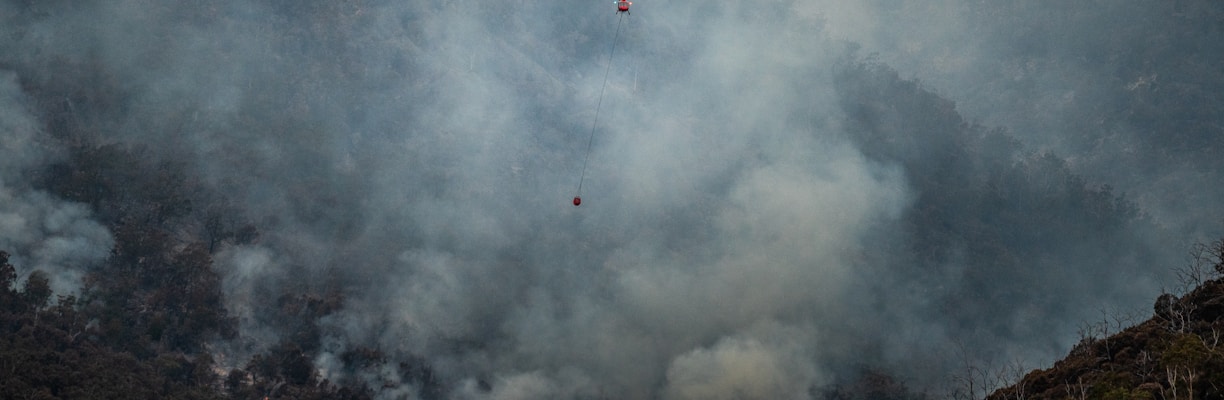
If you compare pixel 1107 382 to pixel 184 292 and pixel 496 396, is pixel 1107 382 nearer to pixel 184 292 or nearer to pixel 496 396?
pixel 496 396

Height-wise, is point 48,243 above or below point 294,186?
below

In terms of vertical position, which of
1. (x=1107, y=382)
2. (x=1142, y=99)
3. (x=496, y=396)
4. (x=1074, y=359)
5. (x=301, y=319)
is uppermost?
(x=1142, y=99)

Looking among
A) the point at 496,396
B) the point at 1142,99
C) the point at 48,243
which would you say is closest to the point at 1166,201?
the point at 1142,99

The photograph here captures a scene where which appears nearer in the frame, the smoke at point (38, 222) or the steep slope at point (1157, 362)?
the steep slope at point (1157, 362)

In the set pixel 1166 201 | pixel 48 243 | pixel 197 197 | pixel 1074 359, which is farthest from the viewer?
pixel 1166 201

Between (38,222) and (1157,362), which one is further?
(38,222)

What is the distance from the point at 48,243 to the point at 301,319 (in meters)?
24.4

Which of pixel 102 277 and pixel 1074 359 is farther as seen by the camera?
pixel 102 277

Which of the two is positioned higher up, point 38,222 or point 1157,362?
point 38,222

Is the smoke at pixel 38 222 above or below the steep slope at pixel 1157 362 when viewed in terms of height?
above

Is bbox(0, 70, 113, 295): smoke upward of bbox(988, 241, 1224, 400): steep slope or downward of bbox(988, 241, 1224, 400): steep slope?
upward

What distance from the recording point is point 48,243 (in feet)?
376

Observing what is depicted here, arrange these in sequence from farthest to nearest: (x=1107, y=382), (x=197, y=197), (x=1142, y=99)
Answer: (x=1142, y=99) < (x=197, y=197) < (x=1107, y=382)

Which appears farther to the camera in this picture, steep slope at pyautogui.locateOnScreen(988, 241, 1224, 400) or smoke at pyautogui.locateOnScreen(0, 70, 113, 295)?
smoke at pyautogui.locateOnScreen(0, 70, 113, 295)
